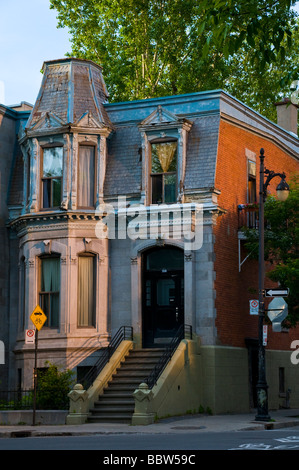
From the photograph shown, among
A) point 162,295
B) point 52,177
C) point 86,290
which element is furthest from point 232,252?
point 52,177

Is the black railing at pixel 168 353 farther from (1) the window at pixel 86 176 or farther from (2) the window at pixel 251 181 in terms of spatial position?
(2) the window at pixel 251 181

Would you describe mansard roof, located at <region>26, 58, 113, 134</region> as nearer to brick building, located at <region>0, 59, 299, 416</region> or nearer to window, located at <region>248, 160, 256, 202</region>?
brick building, located at <region>0, 59, 299, 416</region>

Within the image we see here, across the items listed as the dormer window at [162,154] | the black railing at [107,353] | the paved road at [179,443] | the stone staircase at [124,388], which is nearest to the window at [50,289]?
the black railing at [107,353]

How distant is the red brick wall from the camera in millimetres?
29297

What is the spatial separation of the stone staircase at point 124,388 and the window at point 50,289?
10.6 ft

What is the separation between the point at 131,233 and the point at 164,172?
2.46 metres

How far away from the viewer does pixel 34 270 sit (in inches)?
1194

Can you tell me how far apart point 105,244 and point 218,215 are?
4.25 m

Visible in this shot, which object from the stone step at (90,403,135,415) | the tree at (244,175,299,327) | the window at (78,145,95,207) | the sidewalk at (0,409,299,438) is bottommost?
the sidewalk at (0,409,299,438)

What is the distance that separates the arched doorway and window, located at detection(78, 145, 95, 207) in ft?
9.41

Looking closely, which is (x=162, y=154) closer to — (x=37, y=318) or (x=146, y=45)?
(x=37, y=318)

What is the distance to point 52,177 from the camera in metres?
30.7

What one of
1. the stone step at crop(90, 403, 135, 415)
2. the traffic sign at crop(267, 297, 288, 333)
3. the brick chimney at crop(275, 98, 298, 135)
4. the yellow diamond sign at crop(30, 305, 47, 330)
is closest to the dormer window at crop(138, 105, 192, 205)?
the traffic sign at crop(267, 297, 288, 333)

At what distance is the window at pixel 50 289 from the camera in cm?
3006
